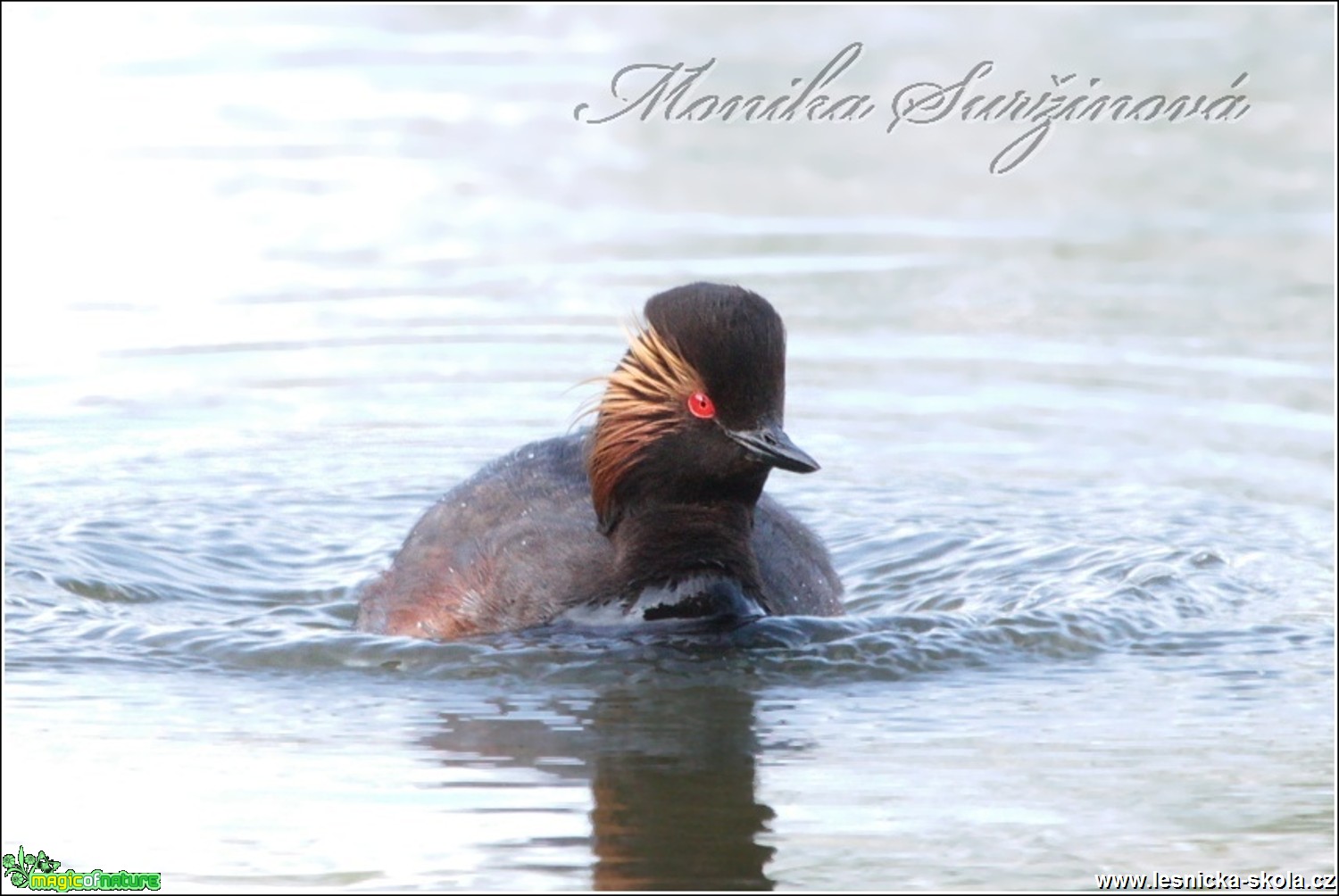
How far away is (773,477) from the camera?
17.5 m

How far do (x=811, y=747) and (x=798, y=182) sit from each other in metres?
12.0

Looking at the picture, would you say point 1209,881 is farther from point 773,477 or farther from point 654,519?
point 773,477

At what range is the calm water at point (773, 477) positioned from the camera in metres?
10.8

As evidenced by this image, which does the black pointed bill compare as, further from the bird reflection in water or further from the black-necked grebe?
the bird reflection in water

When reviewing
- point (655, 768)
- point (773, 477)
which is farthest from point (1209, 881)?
point (773, 477)

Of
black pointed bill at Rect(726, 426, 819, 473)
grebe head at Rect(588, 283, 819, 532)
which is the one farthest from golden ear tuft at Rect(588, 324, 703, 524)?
black pointed bill at Rect(726, 426, 819, 473)

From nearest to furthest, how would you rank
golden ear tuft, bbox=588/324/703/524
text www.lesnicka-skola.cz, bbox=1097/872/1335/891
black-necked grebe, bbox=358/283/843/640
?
text www.lesnicka-skola.cz, bbox=1097/872/1335/891 → black-necked grebe, bbox=358/283/843/640 → golden ear tuft, bbox=588/324/703/524

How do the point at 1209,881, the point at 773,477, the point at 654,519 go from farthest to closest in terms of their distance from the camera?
the point at 773,477, the point at 654,519, the point at 1209,881

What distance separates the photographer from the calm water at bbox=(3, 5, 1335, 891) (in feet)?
35.3

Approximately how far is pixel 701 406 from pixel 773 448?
44 centimetres

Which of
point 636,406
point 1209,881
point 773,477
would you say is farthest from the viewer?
point 773,477

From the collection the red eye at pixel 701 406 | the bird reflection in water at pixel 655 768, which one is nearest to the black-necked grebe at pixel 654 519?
the red eye at pixel 701 406

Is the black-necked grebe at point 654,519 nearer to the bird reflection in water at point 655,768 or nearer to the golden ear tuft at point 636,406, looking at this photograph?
the golden ear tuft at point 636,406

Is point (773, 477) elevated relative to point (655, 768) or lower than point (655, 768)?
elevated
